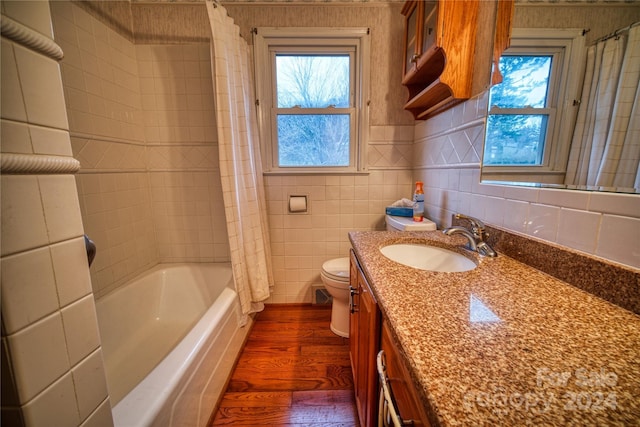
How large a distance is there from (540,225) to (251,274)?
1.48 m

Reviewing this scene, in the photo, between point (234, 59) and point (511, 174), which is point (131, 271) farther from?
point (511, 174)

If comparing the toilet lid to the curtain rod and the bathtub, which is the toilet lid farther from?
the curtain rod

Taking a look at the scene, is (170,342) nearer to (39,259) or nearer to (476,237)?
(39,259)

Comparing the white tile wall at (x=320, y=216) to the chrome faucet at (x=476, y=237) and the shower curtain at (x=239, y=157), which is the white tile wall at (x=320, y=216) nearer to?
the shower curtain at (x=239, y=157)

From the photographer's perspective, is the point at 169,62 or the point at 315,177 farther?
the point at 315,177

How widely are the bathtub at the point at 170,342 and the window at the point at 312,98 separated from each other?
3.51ft

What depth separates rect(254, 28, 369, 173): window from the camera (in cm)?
171

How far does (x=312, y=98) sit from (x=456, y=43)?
101 cm

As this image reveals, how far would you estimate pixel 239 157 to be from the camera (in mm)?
1497

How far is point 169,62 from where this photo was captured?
5.54 feet

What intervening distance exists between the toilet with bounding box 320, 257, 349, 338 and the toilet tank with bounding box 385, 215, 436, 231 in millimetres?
441

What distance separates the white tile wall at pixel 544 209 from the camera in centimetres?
56

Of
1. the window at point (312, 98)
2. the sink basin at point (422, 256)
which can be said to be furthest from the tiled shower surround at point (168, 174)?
the sink basin at point (422, 256)

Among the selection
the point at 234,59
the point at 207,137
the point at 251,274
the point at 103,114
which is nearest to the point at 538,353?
the point at 251,274
